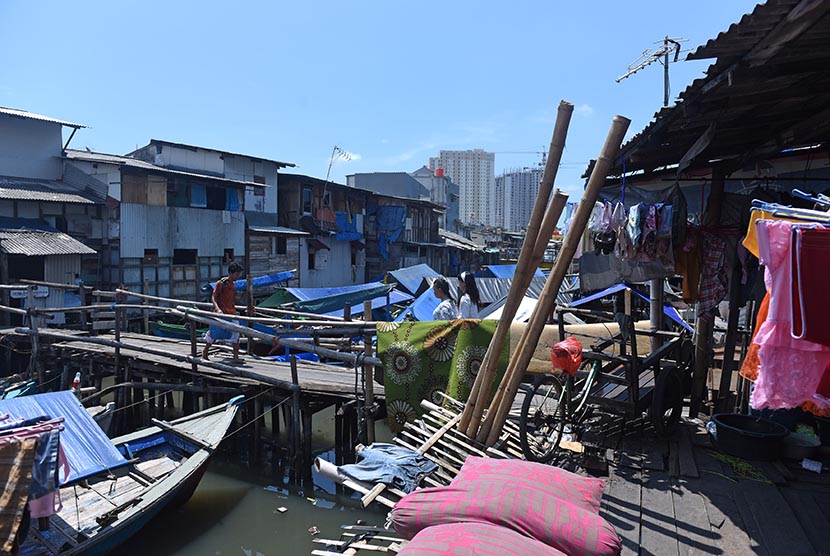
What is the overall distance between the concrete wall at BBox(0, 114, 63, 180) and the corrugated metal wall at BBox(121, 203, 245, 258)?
3.68 m

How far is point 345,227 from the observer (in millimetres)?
31469

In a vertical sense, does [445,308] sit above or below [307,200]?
below

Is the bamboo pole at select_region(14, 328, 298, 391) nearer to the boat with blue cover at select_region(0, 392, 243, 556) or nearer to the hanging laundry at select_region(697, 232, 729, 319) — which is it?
the boat with blue cover at select_region(0, 392, 243, 556)

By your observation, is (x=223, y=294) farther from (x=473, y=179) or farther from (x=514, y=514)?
(x=473, y=179)

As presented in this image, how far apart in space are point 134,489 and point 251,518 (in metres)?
1.99

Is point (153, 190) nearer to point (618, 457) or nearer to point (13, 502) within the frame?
point (13, 502)

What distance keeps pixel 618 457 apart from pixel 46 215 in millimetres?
20367

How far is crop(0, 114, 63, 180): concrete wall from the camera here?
20031mm

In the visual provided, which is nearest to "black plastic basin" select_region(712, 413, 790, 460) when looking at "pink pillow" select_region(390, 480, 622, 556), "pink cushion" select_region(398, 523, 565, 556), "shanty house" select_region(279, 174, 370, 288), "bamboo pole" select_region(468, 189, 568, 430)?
"bamboo pole" select_region(468, 189, 568, 430)

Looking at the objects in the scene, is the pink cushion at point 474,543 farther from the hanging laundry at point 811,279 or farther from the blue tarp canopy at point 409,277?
the blue tarp canopy at point 409,277

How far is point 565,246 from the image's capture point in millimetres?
5555

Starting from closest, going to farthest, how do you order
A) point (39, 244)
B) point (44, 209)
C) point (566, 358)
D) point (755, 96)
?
point (755, 96) < point (566, 358) < point (39, 244) < point (44, 209)

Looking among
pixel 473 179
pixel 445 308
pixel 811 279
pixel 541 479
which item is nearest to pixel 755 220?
pixel 811 279

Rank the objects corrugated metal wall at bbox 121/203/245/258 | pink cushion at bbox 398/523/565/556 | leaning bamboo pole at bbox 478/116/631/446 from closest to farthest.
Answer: pink cushion at bbox 398/523/565/556
leaning bamboo pole at bbox 478/116/631/446
corrugated metal wall at bbox 121/203/245/258
